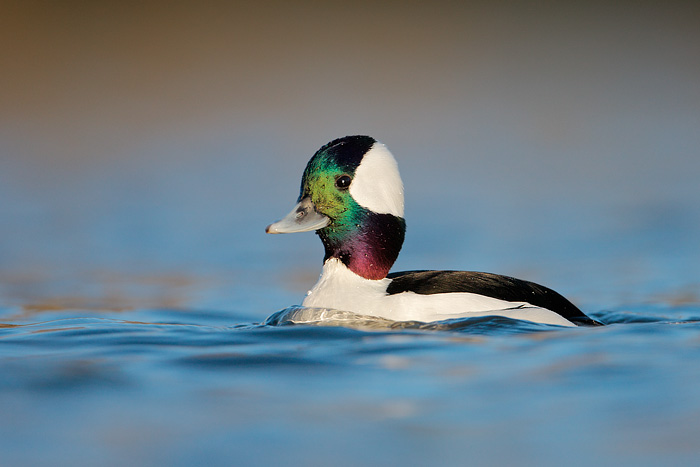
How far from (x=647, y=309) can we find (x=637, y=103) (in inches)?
487

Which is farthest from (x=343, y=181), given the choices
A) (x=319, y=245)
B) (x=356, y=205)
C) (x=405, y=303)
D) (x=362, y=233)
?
(x=319, y=245)

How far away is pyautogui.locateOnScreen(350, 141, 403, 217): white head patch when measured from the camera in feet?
21.3

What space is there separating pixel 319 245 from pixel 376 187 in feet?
19.4

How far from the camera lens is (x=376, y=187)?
6.52 metres

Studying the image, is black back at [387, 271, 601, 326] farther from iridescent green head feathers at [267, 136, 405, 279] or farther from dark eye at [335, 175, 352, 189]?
dark eye at [335, 175, 352, 189]

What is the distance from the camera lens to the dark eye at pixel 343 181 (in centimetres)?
A: 654

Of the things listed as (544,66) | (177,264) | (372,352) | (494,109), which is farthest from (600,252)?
(544,66)

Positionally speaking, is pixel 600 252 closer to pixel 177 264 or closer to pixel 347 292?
pixel 177 264

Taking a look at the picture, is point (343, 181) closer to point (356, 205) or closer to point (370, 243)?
point (356, 205)

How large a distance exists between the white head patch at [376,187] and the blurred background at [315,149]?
236cm

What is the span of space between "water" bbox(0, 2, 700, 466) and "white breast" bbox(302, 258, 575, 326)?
0.38 feet

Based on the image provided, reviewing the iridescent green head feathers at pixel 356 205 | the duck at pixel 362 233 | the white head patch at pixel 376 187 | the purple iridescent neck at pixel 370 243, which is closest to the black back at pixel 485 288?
the duck at pixel 362 233

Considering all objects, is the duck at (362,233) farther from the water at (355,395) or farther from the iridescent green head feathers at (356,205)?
the water at (355,395)

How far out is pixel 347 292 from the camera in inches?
254
